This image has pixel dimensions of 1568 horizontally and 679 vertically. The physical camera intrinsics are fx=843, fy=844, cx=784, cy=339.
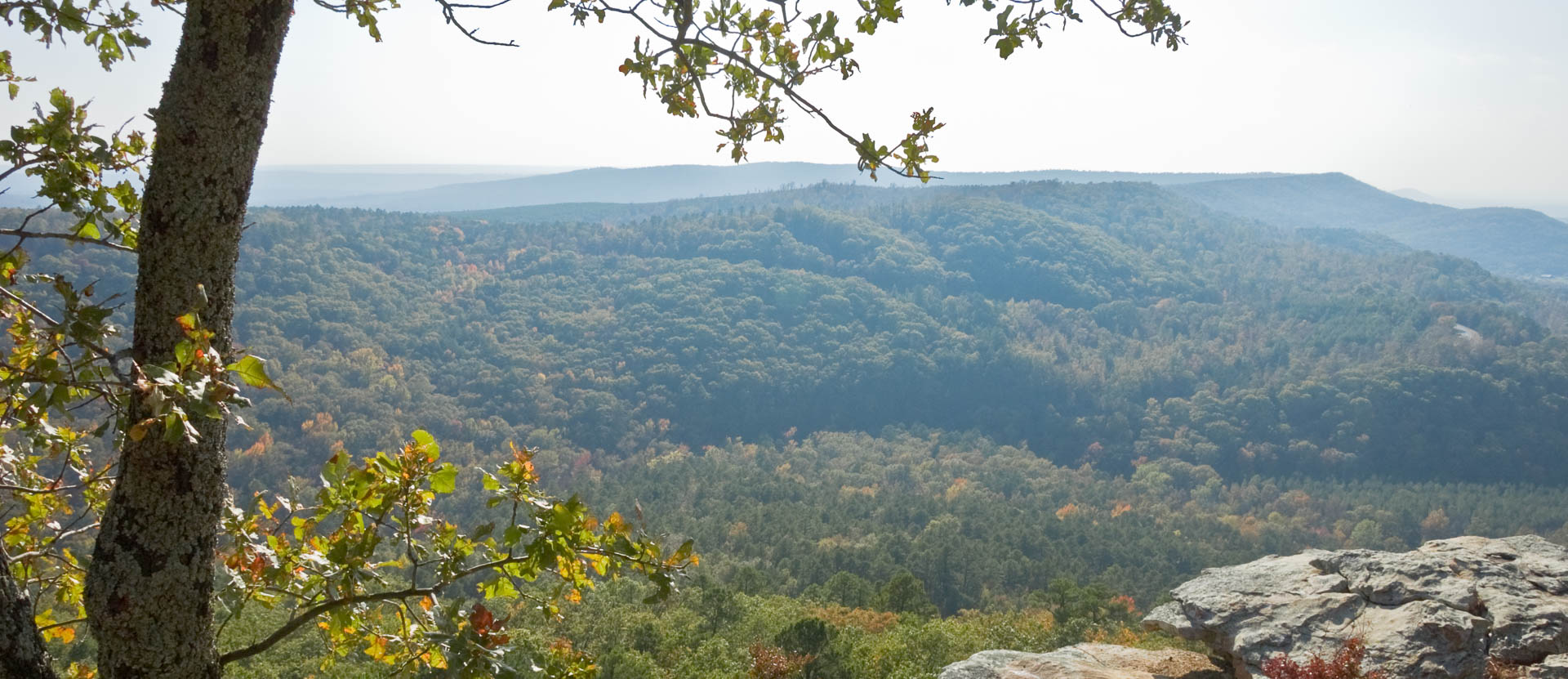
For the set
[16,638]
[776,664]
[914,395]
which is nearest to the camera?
[16,638]

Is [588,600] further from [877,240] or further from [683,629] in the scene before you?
[877,240]

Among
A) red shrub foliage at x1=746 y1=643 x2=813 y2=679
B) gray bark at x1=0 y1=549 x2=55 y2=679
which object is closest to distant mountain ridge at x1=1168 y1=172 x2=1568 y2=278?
red shrub foliage at x1=746 y1=643 x2=813 y2=679

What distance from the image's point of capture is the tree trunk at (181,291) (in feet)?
4.66

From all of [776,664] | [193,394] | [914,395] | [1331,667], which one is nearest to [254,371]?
[193,394]

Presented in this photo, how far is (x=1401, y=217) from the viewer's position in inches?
7293

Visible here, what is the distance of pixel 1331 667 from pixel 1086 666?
5.37 feet

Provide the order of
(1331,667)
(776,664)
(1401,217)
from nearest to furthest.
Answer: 1. (1331,667)
2. (776,664)
3. (1401,217)

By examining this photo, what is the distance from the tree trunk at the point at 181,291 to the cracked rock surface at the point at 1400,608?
6.45m

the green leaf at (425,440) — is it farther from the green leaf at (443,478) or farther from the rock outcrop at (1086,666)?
the rock outcrop at (1086,666)

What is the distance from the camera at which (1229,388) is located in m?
73.3

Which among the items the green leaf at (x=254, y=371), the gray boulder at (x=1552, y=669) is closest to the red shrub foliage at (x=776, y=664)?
the gray boulder at (x=1552, y=669)

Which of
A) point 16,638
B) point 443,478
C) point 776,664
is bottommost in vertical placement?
point 776,664

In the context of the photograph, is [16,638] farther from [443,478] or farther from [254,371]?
[254,371]

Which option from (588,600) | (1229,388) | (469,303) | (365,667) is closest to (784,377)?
(469,303)
